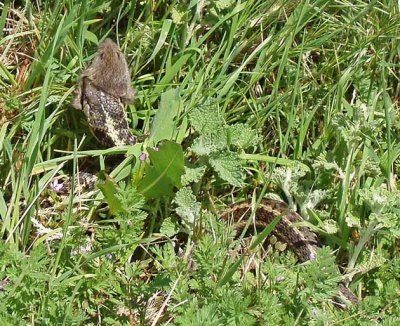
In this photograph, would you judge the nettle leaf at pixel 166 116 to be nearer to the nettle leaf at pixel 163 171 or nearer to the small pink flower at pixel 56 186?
the nettle leaf at pixel 163 171

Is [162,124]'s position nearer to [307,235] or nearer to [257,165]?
[257,165]

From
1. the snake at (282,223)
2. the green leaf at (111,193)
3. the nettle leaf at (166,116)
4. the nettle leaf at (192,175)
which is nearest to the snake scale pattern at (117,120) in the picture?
the snake at (282,223)

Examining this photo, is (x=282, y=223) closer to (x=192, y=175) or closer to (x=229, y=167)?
(x=229, y=167)

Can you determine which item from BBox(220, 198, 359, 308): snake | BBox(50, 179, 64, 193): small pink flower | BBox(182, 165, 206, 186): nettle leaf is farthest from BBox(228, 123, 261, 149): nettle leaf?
BBox(50, 179, 64, 193): small pink flower

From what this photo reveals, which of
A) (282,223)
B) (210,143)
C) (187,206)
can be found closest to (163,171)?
(187,206)

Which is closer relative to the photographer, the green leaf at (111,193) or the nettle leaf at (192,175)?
the green leaf at (111,193)

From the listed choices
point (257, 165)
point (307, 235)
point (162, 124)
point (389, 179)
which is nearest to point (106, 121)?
point (162, 124)
